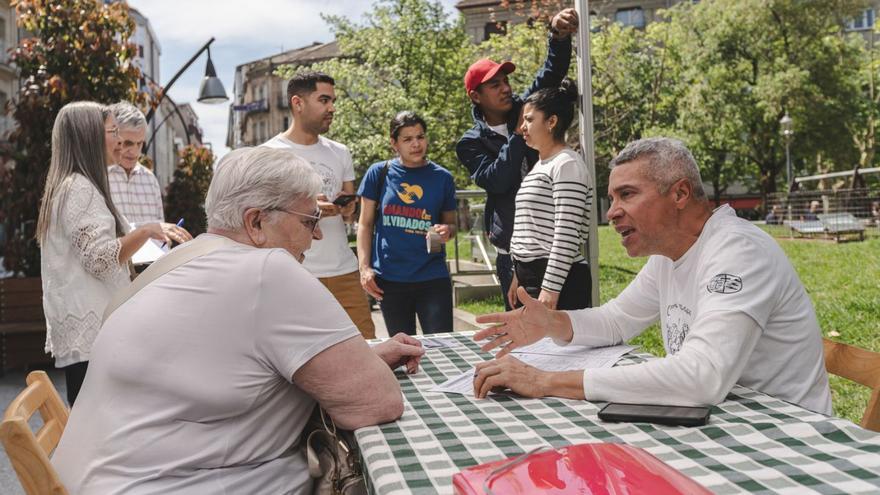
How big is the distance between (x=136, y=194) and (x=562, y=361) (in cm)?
316

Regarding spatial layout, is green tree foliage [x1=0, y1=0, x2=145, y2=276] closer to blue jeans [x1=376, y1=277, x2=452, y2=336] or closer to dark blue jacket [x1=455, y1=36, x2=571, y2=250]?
blue jeans [x1=376, y1=277, x2=452, y2=336]

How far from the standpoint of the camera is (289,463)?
1.96 meters

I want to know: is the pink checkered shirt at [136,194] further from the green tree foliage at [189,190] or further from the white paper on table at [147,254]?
the green tree foliage at [189,190]

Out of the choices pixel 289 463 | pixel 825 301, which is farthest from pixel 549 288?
pixel 825 301

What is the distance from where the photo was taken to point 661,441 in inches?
62.1

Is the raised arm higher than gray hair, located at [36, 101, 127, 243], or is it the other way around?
the raised arm

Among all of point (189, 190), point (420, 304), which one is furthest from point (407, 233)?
point (189, 190)

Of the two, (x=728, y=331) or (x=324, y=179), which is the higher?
(x=324, y=179)

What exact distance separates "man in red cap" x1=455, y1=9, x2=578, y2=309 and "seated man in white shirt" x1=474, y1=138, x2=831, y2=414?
1295mm

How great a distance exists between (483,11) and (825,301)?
158ft

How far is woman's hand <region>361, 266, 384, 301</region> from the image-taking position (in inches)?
176

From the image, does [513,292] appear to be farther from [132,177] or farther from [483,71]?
[132,177]

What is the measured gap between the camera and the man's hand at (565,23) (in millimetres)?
3871

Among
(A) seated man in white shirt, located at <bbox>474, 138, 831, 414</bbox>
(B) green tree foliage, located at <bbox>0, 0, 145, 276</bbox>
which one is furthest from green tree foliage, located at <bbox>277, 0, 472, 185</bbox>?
(A) seated man in white shirt, located at <bbox>474, 138, 831, 414</bbox>
